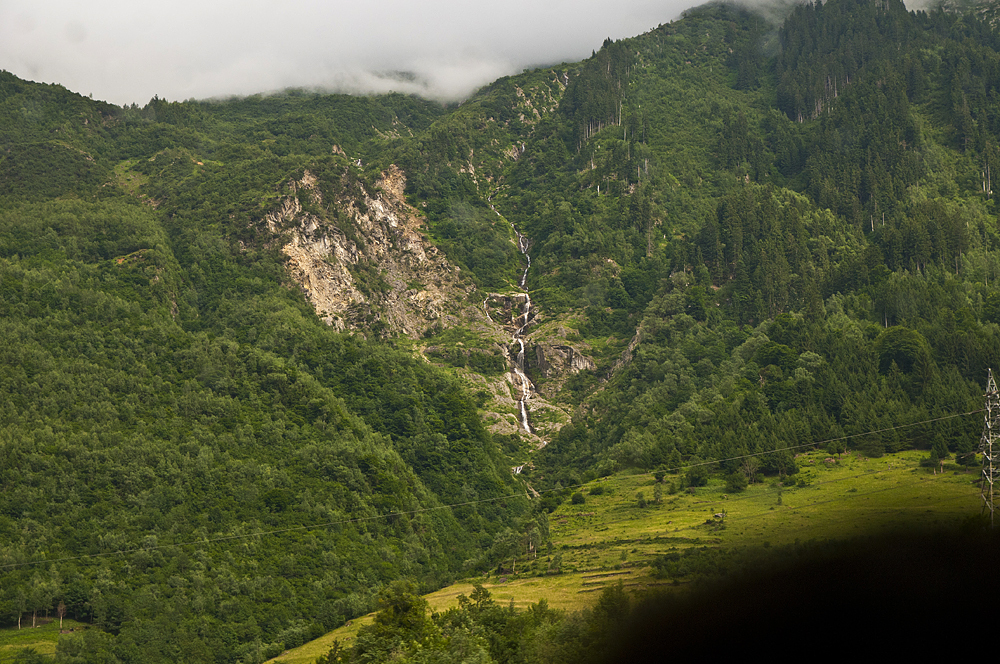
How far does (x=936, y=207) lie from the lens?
18588 centimetres

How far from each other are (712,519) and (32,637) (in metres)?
82.5

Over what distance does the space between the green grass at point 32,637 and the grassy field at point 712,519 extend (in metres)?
25.2

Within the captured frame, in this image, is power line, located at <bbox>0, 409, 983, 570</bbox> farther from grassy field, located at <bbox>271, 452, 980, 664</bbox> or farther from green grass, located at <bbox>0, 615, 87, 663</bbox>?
green grass, located at <bbox>0, 615, 87, 663</bbox>

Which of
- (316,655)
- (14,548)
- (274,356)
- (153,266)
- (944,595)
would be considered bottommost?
(316,655)

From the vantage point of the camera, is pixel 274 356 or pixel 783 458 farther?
pixel 274 356

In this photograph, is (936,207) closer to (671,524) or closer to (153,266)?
(671,524)

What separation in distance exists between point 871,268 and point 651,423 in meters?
51.3

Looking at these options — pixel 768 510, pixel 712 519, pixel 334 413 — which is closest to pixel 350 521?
pixel 334 413

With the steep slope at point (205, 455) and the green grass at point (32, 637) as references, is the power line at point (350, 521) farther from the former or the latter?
the green grass at point (32, 637)

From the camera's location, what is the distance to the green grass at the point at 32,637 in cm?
10950

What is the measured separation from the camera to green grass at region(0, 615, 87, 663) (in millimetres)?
109500

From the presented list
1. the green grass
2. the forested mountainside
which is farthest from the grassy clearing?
the green grass

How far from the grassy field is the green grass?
2518 centimetres

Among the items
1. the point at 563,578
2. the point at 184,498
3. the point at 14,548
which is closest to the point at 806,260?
the point at 563,578
